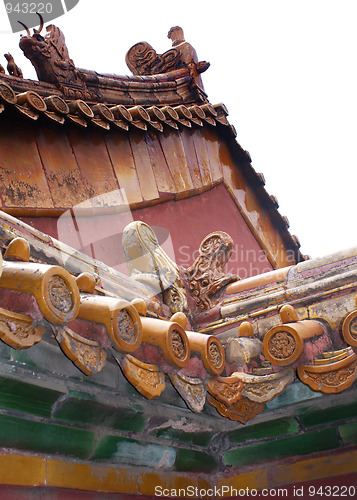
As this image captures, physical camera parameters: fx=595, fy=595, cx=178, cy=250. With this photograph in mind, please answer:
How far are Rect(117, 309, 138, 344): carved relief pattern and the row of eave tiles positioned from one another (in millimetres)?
2859

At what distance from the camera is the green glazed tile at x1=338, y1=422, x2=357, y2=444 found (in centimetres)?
319

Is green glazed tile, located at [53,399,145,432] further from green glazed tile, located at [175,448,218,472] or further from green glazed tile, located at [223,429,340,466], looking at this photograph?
green glazed tile, located at [223,429,340,466]

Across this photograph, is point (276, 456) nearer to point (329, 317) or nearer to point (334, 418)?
point (334, 418)

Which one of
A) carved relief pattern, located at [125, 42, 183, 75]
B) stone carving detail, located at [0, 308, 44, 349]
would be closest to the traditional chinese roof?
stone carving detail, located at [0, 308, 44, 349]

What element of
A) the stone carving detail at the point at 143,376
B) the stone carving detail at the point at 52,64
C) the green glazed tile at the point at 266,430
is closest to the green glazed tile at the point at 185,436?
the green glazed tile at the point at 266,430

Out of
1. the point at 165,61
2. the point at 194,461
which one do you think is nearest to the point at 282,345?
the point at 194,461

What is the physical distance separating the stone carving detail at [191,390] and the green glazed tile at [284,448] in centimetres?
90

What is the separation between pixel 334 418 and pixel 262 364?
475mm

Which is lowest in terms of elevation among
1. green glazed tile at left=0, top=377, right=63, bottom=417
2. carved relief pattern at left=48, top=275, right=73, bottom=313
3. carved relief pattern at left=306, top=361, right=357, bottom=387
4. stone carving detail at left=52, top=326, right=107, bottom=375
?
carved relief pattern at left=306, top=361, right=357, bottom=387

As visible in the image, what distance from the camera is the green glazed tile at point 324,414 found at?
314 centimetres

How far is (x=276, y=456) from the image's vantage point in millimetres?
3396

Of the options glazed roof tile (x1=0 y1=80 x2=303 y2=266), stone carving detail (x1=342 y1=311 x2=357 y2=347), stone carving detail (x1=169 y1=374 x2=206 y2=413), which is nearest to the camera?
stone carving detail (x1=169 y1=374 x2=206 y2=413)

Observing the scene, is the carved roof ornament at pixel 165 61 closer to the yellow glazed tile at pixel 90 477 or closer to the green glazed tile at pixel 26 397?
the yellow glazed tile at pixel 90 477

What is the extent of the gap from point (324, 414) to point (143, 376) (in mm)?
1306
